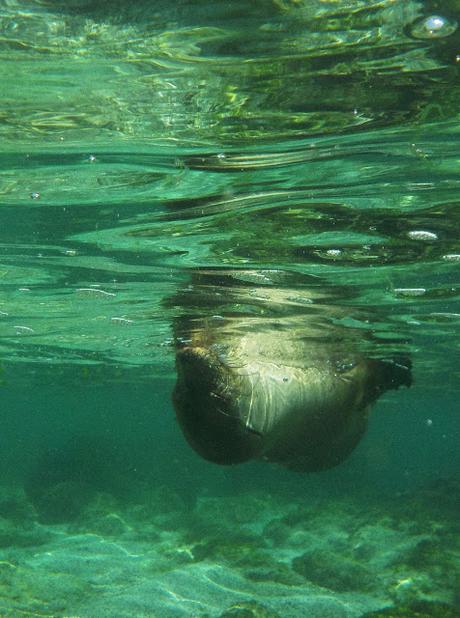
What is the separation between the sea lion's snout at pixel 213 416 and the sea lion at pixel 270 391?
0.01m

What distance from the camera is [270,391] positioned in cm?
791

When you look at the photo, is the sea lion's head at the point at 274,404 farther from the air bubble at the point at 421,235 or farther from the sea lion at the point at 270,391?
the air bubble at the point at 421,235

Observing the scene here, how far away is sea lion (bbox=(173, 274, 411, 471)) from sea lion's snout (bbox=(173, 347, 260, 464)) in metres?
0.01

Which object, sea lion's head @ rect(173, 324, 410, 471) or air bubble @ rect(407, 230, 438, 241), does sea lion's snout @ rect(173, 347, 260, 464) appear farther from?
air bubble @ rect(407, 230, 438, 241)

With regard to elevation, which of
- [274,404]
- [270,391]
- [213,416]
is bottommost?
[213,416]

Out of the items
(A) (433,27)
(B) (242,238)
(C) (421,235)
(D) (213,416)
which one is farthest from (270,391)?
(A) (433,27)

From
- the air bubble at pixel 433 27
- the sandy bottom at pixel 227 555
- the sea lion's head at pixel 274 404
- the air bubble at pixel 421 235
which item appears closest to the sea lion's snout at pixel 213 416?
the sea lion's head at pixel 274 404

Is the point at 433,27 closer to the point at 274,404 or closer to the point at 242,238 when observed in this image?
the point at 274,404

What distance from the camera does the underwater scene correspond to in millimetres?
5699

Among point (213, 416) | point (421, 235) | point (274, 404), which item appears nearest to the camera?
point (213, 416)

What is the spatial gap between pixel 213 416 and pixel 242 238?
181 inches

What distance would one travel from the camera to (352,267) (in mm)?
12031

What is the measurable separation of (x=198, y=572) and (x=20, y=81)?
55.9 ft

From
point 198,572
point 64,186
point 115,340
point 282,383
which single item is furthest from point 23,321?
point 282,383
